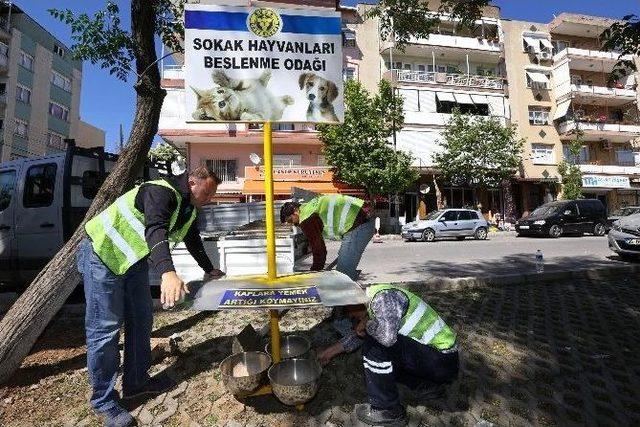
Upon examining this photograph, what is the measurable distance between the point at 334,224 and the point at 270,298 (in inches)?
71.3

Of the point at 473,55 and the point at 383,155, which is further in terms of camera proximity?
the point at 473,55

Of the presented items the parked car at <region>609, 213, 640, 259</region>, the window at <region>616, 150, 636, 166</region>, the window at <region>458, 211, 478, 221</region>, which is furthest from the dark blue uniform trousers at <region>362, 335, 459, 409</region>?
the window at <region>616, 150, 636, 166</region>

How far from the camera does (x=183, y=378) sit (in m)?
3.29

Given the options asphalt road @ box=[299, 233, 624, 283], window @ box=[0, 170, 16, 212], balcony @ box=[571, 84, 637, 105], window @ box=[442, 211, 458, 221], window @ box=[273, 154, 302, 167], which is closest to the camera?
window @ box=[0, 170, 16, 212]

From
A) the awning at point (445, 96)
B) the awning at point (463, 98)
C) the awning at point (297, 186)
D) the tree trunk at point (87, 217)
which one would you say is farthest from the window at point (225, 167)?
the tree trunk at point (87, 217)

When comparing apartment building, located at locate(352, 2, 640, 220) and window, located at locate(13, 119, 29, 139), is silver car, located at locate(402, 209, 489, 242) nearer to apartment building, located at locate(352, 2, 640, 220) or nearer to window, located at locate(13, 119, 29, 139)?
apartment building, located at locate(352, 2, 640, 220)

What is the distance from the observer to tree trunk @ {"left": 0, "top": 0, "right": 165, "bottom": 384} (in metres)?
3.21

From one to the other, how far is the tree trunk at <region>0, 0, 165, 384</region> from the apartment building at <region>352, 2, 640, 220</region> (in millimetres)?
23041

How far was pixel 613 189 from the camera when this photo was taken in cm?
3100

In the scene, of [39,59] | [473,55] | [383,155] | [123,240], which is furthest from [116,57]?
[39,59]

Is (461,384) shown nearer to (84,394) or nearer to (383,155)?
(84,394)

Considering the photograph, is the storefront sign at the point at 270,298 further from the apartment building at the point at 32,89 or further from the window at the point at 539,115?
Answer: the window at the point at 539,115

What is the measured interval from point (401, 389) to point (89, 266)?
2481 millimetres

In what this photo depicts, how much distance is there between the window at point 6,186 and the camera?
5.66m
